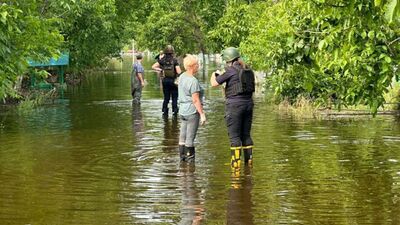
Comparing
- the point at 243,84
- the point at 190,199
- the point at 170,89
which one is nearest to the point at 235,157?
the point at 243,84

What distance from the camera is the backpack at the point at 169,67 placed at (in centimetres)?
1777

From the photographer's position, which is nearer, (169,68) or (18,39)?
(18,39)

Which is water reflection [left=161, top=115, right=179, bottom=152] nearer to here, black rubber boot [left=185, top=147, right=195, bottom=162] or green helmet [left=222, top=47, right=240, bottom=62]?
black rubber boot [left=185, top=147, right=195, bottom=162]

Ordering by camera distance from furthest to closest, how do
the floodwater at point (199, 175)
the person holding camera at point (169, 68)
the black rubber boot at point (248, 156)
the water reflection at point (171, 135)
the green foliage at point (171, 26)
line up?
the green foliage at point (171, 26), the person holding camera at point (169, 68), the water reflection at point (171, 135), the black rubber boot at point (248, 156), the floodwater at point (199, 175)

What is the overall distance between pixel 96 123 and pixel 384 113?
23.8ft

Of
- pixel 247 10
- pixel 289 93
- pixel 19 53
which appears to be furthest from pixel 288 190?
pixel 247 10

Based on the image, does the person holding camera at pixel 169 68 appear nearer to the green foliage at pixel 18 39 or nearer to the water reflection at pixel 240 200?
the green foliage at pixel 18 39

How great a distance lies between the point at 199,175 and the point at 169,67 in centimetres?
817

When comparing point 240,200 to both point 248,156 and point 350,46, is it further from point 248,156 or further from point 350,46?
point 248,156

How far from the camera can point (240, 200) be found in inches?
319

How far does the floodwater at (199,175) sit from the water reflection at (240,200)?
0.01 m

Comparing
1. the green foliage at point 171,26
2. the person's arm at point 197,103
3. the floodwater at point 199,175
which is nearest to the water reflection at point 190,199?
the floodwater at point 199,175

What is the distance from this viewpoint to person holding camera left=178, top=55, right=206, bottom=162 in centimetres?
1095

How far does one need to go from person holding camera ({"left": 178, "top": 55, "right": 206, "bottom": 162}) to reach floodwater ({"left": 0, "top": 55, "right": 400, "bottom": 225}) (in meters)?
0.29
